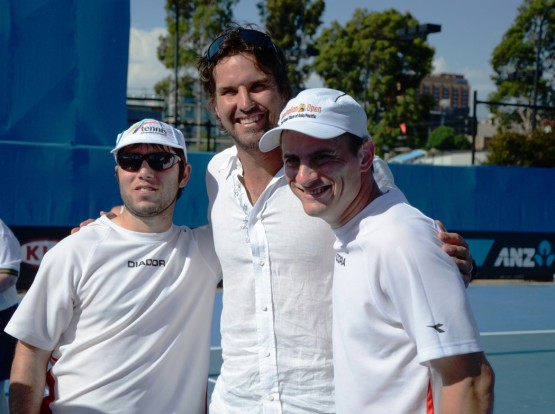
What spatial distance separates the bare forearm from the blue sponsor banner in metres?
12.0

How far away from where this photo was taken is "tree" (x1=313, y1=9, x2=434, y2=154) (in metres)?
38.7

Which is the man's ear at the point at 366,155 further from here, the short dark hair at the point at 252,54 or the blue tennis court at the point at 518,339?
the blue tennis court at the point at 518,339

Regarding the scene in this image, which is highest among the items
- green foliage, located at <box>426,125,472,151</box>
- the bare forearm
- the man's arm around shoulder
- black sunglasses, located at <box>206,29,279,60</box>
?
green foliage, located at <box>426,125,472,151</box>

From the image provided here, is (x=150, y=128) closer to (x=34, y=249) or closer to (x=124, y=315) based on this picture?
(x=124, y=315)

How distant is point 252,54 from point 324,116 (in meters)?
0.84

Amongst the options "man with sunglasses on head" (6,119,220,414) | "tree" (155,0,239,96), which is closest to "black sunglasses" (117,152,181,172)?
"man with sunglasses on head" (6,119,220,414)

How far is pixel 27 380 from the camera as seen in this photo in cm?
300

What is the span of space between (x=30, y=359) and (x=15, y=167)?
8.23 metres

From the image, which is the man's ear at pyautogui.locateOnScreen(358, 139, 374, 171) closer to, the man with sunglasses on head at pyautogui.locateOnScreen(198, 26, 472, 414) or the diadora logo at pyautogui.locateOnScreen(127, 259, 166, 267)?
the man with sunglasses on head at pyautogui.locateOnScreen(198, 26, 472, 414)

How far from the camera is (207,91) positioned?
3.56 meters

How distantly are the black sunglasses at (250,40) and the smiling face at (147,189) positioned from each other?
47 cm

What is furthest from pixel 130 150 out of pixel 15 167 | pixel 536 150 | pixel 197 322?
pixel 536 150

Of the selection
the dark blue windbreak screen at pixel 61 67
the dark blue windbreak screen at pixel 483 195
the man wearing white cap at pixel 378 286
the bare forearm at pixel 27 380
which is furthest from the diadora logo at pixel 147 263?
the dark blue windbreak screen at pixel 483 195

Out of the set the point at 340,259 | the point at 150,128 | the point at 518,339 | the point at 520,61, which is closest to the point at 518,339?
the point at 518,339
